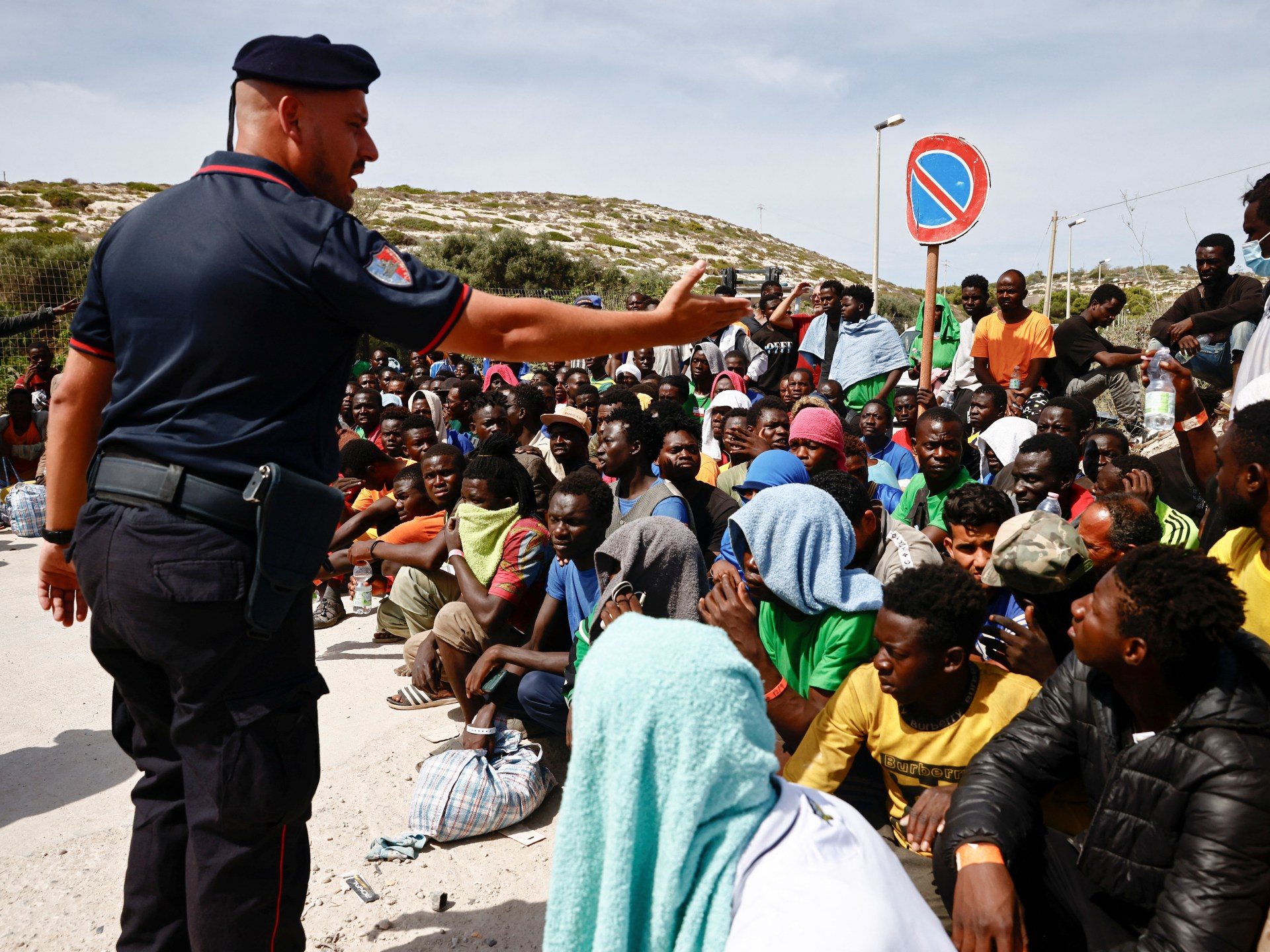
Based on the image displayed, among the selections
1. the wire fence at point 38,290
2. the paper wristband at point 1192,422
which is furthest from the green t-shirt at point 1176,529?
the wire fence at point 38,290

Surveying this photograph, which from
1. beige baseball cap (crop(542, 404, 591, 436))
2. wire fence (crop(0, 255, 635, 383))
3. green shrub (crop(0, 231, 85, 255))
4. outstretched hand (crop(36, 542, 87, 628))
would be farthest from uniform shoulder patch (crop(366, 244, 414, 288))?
green shrub (crop(0, 231, 85, 255))

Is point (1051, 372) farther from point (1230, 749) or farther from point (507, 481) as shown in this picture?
point (1230, 749)

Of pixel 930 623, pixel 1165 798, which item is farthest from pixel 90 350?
pixel 1165 798

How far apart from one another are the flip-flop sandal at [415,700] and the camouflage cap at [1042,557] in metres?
2.96

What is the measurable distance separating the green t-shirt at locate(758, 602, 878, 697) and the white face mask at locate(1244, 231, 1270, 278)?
3.82 metres

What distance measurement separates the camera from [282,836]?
2111mm

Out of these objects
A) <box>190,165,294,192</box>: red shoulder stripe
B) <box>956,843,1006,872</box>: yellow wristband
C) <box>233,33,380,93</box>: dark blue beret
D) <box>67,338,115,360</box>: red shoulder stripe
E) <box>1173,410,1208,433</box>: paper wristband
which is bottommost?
<box>956,843,1006,872</box>: yellow wristband

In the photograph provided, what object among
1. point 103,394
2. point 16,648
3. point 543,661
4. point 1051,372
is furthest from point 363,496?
point 1051,372

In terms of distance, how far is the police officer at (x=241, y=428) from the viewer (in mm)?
1941

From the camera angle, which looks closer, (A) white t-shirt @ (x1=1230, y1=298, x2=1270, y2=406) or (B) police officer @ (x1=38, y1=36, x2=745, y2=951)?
(B) police officer @ (x1=38, y1=36, x2=745, y2=951)

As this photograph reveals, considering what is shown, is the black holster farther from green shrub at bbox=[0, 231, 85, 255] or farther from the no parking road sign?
green shrub at bbox=[0, 231, 85, 255]

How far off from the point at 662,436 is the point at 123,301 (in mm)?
3464

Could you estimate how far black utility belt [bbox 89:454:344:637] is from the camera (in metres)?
1.93

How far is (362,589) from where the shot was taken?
20.7 ft
